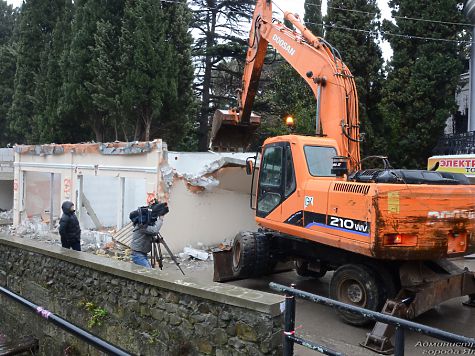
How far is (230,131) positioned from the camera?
1159cm

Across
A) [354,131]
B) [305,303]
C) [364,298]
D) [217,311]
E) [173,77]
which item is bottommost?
[305,303]

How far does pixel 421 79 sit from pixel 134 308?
46.5 ft

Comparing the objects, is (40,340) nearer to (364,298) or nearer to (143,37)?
(364,298)

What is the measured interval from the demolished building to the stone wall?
15.8 ft

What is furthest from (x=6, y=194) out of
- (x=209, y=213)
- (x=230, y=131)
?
(x=230, y=131)

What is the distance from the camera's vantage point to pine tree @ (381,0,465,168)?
52.7 ft

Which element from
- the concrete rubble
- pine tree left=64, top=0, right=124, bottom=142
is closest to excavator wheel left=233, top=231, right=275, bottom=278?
the concrete rubble

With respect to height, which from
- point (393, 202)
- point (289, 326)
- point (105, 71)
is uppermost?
point (105, 71)

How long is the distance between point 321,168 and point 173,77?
47.0ft

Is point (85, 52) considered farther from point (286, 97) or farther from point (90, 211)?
point (286, 97)

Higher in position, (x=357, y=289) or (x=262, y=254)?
(x=262, y=254)

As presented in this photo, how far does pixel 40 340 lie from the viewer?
22.9 ft

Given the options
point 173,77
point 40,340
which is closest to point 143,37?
point 173,77

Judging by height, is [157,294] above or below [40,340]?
above
